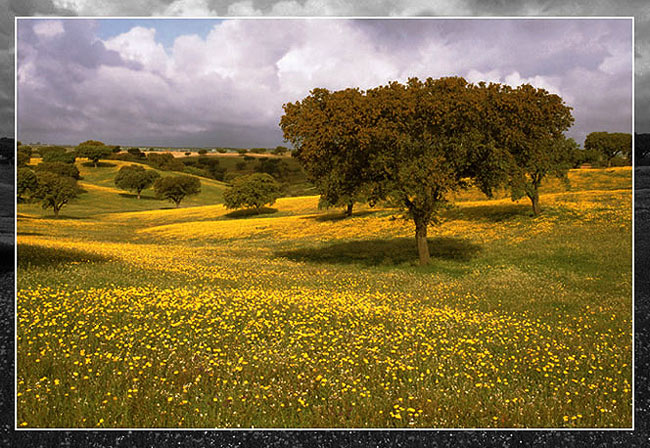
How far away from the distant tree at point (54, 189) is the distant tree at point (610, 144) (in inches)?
499

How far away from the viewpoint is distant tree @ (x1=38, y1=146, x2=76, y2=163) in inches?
370

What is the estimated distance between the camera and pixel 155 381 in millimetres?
5863

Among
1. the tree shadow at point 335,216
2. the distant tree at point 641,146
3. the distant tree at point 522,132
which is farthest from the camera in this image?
the tree shadow at point 335,216

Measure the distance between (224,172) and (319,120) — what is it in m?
7.34

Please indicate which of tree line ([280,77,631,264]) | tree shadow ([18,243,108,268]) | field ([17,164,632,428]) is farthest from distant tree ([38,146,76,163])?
tree line ([280,77,631,264])

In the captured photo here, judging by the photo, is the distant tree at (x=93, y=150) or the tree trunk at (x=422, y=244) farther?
the tree trunk at (x=422, y=244)

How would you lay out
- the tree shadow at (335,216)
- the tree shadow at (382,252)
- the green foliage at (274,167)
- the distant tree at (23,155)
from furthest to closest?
1. the tree shadow at (335,216)
2. the tree shadow at (382,252)
3. the green foliage at (274,167)
4. the distant tree at (23,155)

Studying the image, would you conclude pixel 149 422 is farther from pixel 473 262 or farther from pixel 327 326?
pixel 473 262

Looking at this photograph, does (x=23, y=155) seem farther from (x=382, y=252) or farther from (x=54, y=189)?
(x=382, y=252)

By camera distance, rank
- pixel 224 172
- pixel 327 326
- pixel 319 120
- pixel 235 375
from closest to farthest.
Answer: pixel 235 375
pixel 327 326
pixel 319 120
pixel 224 172

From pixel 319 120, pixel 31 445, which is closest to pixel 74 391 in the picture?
pixel 31 445

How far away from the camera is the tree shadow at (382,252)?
1775 centimetres

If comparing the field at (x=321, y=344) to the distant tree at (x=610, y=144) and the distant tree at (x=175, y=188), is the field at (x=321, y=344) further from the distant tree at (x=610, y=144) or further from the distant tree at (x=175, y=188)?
the distant tree at (x=175, y=188)

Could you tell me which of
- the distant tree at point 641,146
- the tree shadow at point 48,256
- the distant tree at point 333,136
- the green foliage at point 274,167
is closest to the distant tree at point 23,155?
the tree shadow at point 48,256
